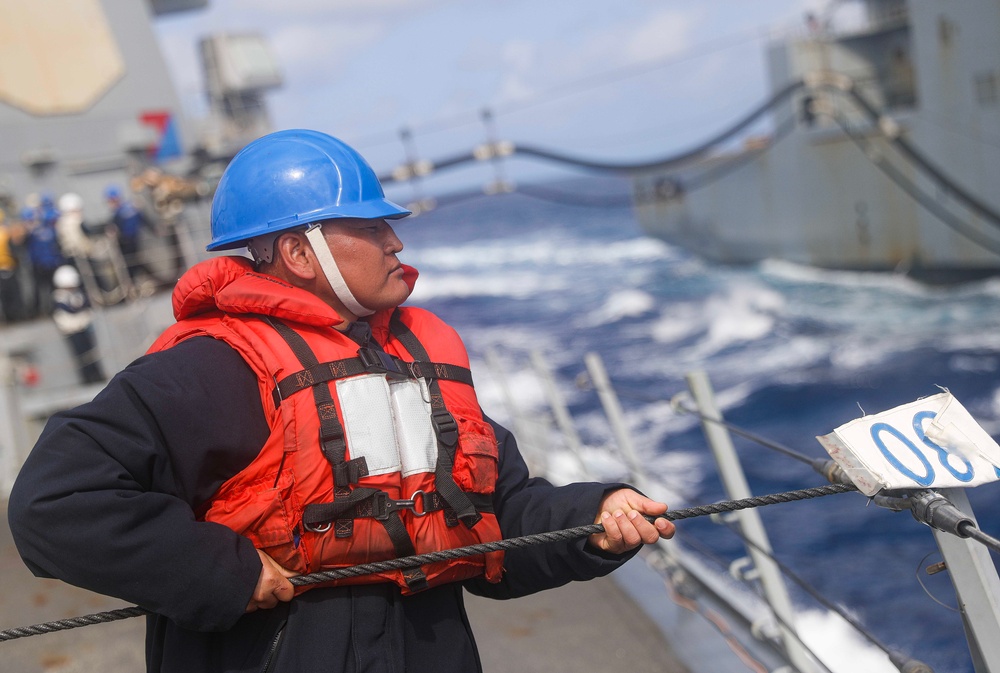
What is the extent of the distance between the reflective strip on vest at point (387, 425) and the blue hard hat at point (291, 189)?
31cm

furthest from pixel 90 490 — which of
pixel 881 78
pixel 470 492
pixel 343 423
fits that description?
pixel 881 78

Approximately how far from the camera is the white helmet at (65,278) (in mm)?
9062

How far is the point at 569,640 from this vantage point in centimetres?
324

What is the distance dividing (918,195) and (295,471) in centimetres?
1889

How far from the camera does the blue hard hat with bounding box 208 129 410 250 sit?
1.59m

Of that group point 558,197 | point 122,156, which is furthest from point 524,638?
point 558,197

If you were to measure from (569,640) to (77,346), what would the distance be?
7.62 metres

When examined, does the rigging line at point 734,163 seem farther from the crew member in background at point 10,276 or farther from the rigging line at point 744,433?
the rigging line at point 744,433

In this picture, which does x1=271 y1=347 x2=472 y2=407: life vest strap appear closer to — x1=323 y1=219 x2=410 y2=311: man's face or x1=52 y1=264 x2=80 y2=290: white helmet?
x1=323 y1=219 x2=410 y2=311: man's face

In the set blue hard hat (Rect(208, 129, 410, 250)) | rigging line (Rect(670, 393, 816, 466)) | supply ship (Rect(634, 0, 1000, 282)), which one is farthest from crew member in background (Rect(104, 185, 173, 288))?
blue hard hat (Rect(208, 129, 410, 250))

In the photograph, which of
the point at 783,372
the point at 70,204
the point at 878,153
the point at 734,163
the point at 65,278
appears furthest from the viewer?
the point at 734,163

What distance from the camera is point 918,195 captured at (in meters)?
Result: 17.9

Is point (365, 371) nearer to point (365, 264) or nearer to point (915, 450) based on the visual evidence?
point (365, 264)

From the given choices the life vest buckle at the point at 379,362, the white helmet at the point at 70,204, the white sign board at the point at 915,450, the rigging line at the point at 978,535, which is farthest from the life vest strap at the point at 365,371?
the white helmet at the point at 70,204
